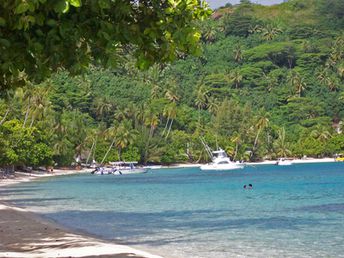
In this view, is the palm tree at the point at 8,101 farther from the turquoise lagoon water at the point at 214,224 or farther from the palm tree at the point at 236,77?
the palm tree at the point at 236,77

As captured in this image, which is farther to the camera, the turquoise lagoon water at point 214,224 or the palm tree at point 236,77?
the palm tree at point 236,77

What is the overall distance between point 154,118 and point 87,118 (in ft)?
59.9

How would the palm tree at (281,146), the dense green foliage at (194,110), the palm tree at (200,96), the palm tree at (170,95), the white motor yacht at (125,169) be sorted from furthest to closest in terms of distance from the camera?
the palm tree at (200,96)
the palm tree at (170,95)
the palm tree at (281,146)
the dense green foliage at (194,110)
the white motor yacht at (125,169)

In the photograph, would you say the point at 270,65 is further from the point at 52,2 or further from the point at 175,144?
the point at 52,2

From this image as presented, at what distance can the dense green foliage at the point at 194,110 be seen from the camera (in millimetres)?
107062

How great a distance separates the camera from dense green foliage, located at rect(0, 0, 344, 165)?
4215 inches

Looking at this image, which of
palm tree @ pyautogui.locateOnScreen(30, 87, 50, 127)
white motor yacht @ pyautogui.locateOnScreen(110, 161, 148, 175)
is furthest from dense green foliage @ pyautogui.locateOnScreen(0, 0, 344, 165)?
white motor yacht @ pyautogui.locateOnScreen(110, 161, 148, 175)

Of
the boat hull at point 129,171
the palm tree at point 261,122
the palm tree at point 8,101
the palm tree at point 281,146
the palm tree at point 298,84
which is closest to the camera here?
the palm tree at point 8,101

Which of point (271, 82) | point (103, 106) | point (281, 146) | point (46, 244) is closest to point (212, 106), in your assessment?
point (281, 146)

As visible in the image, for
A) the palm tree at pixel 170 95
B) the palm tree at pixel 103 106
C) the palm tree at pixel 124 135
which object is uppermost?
the palm tree at pixel 170 95

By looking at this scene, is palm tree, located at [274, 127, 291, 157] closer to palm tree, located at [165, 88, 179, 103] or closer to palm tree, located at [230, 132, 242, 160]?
palm tree, located at [230, 132, 242, 160]

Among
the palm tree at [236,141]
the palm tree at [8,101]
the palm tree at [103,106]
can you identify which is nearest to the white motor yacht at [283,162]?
the palm tree at [236,141]

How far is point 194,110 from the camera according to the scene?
156m

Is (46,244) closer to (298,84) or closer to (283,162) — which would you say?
(283,162)
